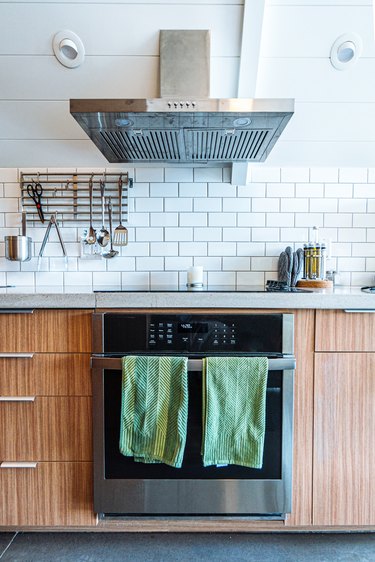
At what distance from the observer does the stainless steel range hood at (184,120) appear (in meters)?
1.30

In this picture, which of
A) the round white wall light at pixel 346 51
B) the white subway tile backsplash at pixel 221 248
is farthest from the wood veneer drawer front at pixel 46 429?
the round white wall light at pixel 346 51

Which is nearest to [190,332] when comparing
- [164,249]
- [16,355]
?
[16,355]

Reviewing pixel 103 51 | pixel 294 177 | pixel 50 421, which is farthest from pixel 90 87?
pixel 50 421

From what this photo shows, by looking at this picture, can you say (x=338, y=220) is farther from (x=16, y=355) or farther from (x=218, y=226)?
(x=16, y=355)

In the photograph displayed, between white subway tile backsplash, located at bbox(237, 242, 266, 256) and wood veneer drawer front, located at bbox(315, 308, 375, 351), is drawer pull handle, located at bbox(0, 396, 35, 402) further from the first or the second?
white subway tile backsplash, located at bbox(237, 242, 266, 256)

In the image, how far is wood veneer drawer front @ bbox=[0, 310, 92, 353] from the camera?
1322mm

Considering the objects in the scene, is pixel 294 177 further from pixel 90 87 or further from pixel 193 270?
pixel 90 87

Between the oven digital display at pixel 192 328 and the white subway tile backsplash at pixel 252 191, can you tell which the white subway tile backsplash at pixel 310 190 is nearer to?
the white subway tile backsplash at pixel 252 191

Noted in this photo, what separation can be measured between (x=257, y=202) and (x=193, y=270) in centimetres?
51

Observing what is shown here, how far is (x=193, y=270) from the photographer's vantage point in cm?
181

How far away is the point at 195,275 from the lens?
181 centimetres

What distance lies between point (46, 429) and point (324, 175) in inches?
69.0

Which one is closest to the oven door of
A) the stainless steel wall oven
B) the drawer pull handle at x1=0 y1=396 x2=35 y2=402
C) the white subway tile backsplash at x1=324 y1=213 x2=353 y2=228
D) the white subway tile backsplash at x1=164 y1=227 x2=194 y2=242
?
the stainless steel wall oven

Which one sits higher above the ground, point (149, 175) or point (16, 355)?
point (149, 175)
